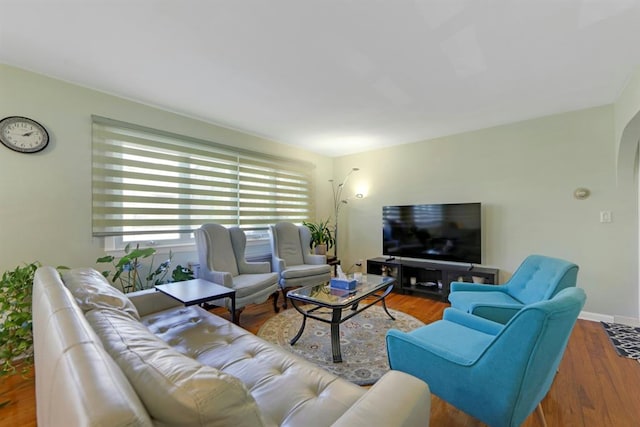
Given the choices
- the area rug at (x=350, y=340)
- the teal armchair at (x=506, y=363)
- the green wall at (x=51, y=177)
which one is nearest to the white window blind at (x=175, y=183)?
the green wall at (x=51, y=177)

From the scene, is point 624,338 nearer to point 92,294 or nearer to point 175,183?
point 92,294

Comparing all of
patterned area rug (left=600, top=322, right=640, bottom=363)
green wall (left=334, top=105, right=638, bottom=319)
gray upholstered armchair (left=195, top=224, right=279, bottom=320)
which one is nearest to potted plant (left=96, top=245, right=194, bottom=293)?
gray upholstered armchair (left=195, top=224, right=279, bottom=320)

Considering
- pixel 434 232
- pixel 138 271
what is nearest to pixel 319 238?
pixel 434 232

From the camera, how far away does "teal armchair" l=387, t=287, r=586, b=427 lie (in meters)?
1.06

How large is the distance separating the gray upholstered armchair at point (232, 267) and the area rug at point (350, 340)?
353mm

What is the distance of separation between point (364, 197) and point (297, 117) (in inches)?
81.6

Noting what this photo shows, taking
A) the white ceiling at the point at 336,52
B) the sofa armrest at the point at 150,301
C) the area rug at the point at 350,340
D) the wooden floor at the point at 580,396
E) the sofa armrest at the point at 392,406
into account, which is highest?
the white ceiling at the point at 336,52

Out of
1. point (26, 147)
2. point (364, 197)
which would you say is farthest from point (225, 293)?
point (364, 197)

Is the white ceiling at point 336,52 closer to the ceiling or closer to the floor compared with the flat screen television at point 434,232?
closer to the ceiling

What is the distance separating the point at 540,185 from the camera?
10.9 feet

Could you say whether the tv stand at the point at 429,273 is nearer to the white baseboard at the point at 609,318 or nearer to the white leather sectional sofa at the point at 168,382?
the white baseboard at the point at 609,318

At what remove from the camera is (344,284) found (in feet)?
8.54

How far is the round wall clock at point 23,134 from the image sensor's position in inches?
86.0

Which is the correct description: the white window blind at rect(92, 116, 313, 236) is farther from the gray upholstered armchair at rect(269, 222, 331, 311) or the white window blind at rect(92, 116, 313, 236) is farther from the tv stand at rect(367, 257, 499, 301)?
the tv stand at rect(367, 257, 499, 301)
